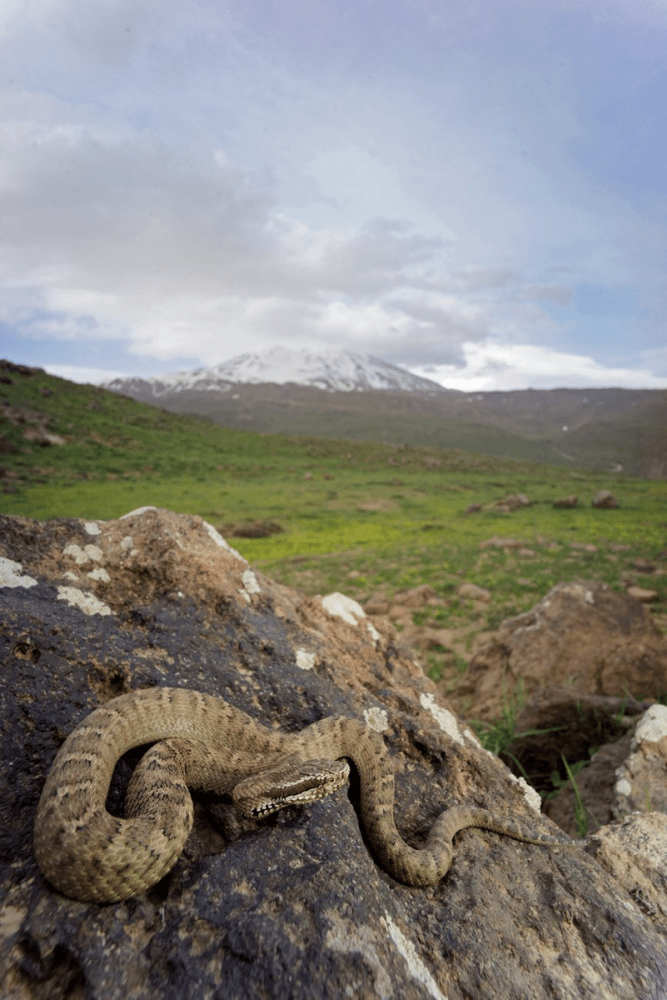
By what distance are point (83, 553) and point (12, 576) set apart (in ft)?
2.16

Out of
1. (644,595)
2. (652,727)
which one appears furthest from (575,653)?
(644,595)

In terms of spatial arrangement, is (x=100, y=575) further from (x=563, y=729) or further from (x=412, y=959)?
(x=563, y=729)

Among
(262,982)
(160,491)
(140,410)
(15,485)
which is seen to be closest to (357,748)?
(262,982)

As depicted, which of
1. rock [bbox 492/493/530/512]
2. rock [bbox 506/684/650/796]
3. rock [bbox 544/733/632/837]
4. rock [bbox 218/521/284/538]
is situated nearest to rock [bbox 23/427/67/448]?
rock [bbox 218/521/284/538]

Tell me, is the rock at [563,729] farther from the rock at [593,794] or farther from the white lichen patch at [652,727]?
the white lichen patch at [652,727]

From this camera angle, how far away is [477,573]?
21.9m

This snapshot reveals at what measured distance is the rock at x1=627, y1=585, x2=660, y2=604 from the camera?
59.5 feet

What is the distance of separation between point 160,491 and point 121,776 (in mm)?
44429

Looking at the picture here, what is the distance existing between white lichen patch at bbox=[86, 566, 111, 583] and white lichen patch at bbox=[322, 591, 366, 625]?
2.32 meters

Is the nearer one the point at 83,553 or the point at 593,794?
the point at 83,553

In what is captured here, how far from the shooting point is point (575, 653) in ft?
32.4

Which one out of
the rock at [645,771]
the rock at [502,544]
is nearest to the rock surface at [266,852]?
the rock at [645,771]

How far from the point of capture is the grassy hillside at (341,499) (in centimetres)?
2180

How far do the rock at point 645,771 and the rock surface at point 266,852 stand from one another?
4.22ft
